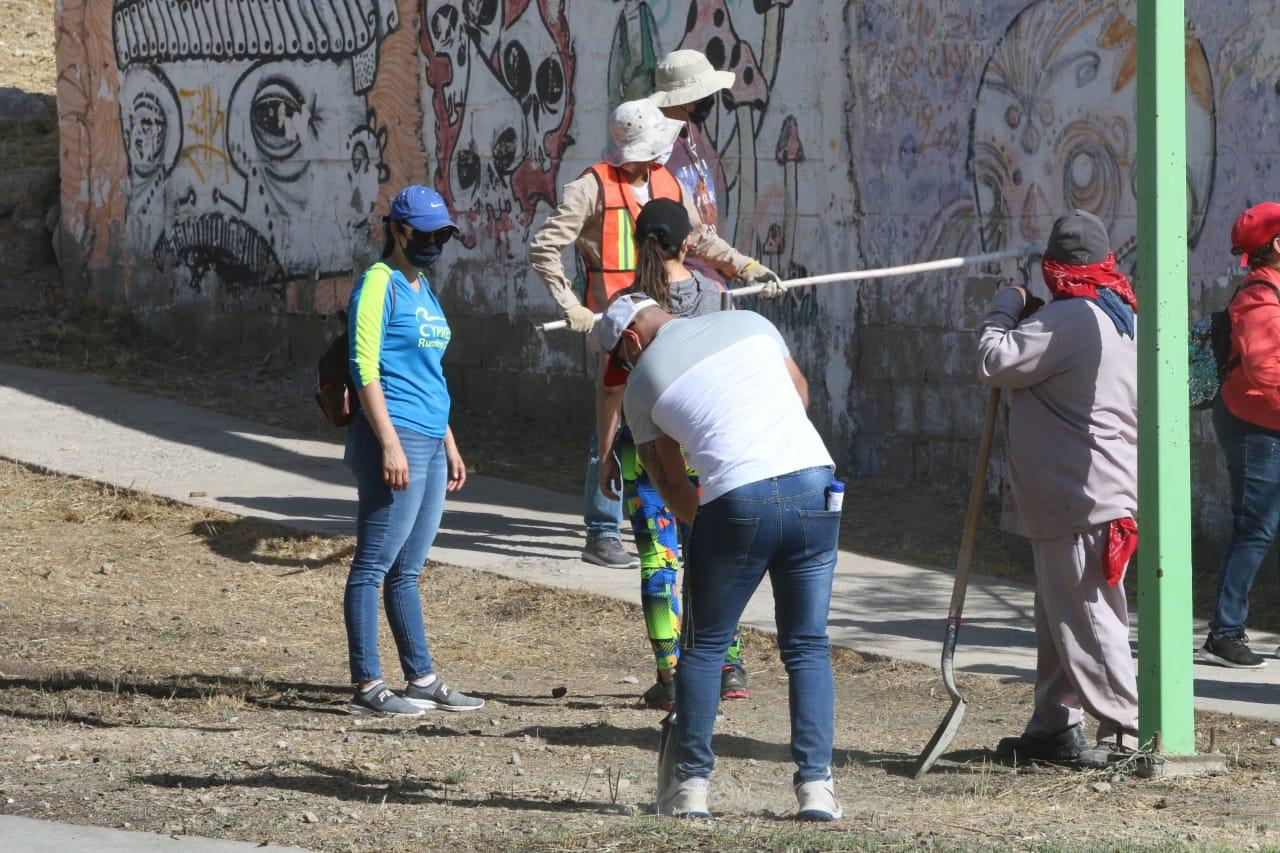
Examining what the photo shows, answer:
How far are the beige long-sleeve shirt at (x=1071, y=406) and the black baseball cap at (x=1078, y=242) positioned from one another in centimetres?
13

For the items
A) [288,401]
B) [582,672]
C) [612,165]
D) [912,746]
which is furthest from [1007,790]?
[288,401]

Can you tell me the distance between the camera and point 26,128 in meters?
18.0

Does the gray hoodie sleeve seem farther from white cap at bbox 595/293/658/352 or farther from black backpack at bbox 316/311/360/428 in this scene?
black backpack at bbox 316/311/360/428

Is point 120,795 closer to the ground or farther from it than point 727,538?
closer to the ground

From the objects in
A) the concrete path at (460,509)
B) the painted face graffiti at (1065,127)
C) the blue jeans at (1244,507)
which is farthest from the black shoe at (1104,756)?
the painted face graffiti at (1065,127)

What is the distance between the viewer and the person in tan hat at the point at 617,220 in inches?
290

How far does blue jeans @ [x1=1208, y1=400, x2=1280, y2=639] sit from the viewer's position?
22.4 feet

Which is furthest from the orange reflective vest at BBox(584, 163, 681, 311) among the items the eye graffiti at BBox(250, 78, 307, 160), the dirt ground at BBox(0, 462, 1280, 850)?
the eye graffiti at BBox(250, 78, 307, 160)

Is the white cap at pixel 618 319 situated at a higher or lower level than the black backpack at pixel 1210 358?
higher

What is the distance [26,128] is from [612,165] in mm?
12196

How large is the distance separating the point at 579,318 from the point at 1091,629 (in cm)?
271

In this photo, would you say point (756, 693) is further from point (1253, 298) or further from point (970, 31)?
point (970, 31)

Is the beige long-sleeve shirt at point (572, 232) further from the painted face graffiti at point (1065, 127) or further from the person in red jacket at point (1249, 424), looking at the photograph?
the painted face graffiti at point (1065, 127)

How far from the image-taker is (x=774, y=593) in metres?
4.73
